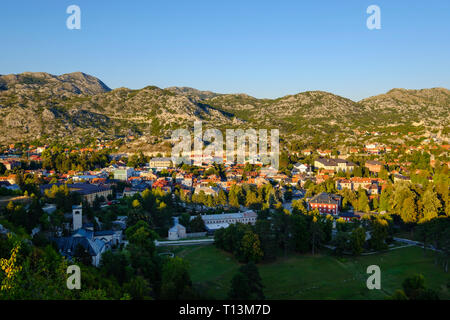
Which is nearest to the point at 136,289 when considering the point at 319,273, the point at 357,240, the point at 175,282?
the point at 175,282

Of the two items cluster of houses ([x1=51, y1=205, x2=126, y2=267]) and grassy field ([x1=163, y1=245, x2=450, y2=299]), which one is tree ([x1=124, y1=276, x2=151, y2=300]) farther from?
cluster of houses ([x1=51, y1=205, x2=126, y2=267])

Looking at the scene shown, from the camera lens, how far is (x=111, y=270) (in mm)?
25219

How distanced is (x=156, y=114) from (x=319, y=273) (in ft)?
440

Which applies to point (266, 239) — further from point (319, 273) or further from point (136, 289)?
point (136, 289)

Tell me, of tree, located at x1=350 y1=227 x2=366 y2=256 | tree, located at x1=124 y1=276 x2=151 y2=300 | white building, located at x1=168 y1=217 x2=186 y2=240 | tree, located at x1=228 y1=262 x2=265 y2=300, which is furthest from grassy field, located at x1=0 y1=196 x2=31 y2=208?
tree, located at x1=350 y1=227 x2=366 y2=256

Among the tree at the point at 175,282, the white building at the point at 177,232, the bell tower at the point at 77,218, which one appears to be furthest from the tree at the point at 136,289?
the white building at the point at 177,232

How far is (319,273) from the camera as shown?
99.4 ft

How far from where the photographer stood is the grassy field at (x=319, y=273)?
26172mm

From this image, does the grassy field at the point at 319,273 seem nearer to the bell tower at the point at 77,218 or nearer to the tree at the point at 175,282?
the tree at the point at 175,282

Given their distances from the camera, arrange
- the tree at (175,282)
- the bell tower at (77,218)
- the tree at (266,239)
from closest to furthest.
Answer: the tree at (175,282) → the tree at (266,239) → the bell tower at (77,218)

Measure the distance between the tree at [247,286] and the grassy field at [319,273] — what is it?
2.12 metres
